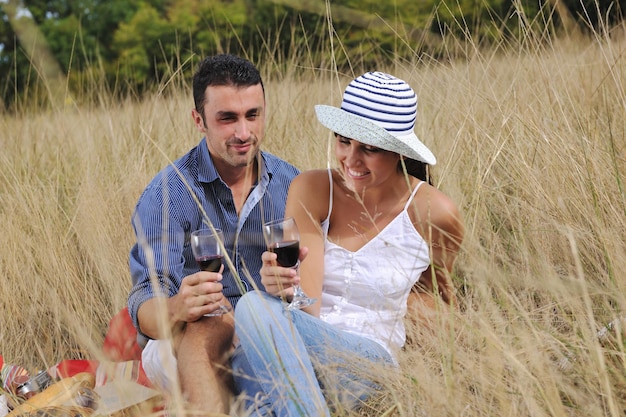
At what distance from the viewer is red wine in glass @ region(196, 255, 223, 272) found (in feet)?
7.91

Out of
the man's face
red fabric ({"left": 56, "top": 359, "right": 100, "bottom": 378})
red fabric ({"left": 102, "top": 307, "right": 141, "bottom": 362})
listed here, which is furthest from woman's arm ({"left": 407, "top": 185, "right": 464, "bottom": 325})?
red fabric ({"left": 56, "top": 359, "right": 100, "bottom": 378})

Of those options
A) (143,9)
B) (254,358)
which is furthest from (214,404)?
(143,9)

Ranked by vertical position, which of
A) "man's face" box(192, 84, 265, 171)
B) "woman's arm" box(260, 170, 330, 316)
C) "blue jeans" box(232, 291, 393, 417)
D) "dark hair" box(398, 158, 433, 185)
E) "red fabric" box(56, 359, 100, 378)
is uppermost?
"man's face" box(192, 84, 265, 171)

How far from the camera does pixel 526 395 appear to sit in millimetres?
1783

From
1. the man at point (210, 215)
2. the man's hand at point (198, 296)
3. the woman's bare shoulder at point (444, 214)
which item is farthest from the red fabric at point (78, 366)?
the woman's bare shoulder at point (444, 214)

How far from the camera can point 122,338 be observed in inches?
124

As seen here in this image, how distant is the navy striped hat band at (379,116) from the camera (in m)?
2.52

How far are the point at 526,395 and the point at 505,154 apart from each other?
1.65 m

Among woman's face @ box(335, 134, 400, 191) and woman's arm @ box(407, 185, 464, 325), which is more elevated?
woman's face @ box(335, 134, 400, 191)

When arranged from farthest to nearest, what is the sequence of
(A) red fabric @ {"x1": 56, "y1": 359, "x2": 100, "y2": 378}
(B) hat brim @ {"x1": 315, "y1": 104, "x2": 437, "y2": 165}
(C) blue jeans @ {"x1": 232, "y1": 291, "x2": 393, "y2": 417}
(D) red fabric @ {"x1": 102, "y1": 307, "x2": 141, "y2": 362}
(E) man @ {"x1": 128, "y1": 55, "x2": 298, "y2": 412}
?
1. (D) red fabric @ {"x1": 102, "y1": 307, "x2": 141, "y2": 362}
2. (A) red fabric @ {"x1": 56, "y1": 359, "x2": 100, "y2": 378}
3. (E) man @ {"x1": 128, "y1": 55, "x2": 298, "y2": 412}
4. (B) hat brim @ {"x1": 315, "y1": 104, "x2": 437, "y2": 165}
5. (C) blue jeans @ {"x1": 232, "y1": 291, "x2": 393, "y2": 417}

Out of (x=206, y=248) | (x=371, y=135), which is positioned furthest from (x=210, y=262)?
(x=371, y=135)

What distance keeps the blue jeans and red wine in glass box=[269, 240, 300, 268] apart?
143 mm

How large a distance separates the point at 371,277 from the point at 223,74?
1.04 m

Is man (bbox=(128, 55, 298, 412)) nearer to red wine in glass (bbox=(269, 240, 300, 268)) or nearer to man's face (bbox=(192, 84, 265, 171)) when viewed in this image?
man's face (bbox=(192, 84, 265, 171))
